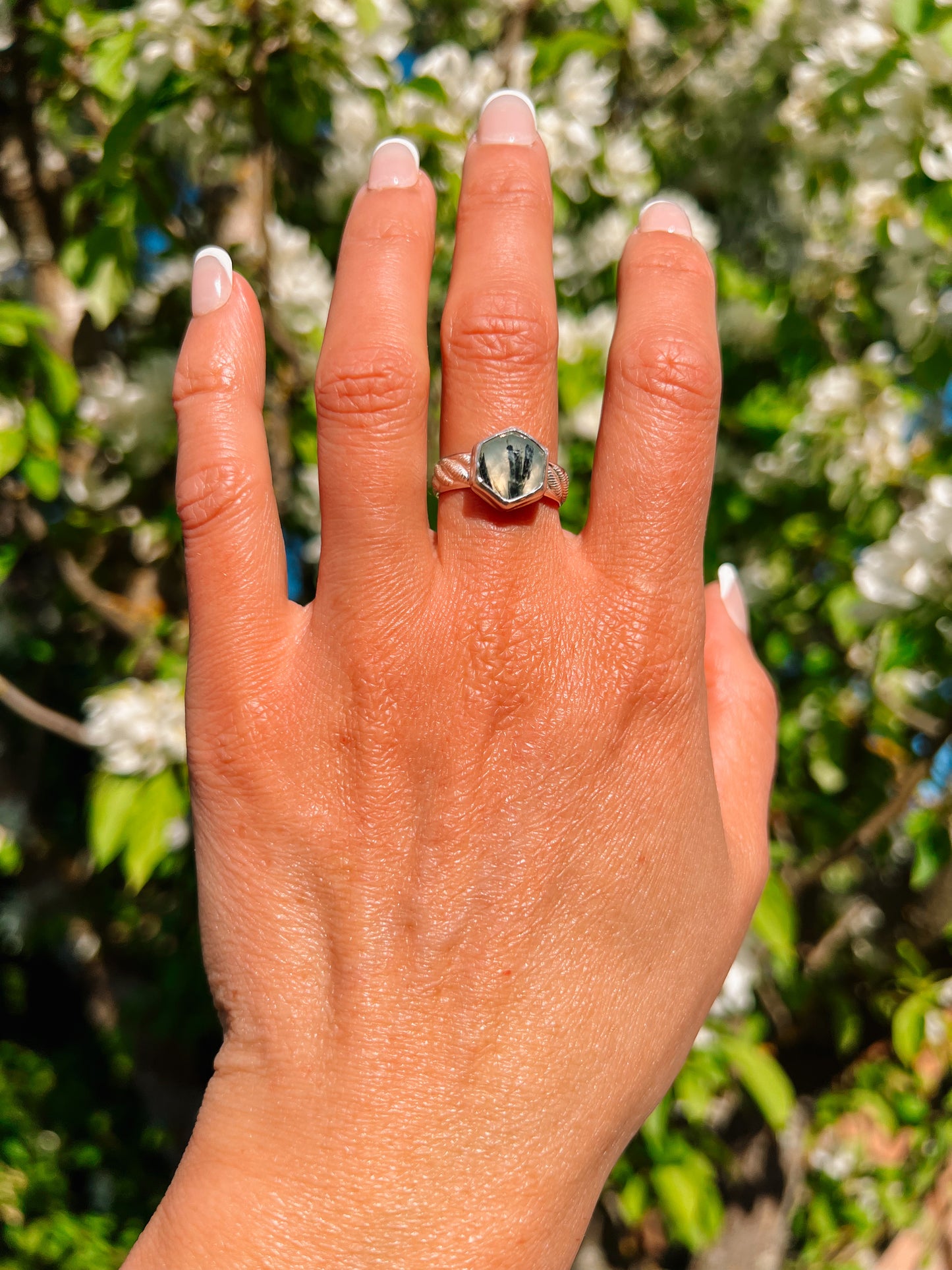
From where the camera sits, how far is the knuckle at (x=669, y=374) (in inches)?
46.9

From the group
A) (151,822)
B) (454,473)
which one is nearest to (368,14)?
(454,473)

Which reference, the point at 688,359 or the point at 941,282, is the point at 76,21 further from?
Answer: the point at 941,282

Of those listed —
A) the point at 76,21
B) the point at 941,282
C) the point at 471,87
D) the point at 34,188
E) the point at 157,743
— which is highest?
the point at 76,21


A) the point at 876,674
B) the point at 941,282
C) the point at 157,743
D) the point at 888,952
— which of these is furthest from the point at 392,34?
the point at 888,952

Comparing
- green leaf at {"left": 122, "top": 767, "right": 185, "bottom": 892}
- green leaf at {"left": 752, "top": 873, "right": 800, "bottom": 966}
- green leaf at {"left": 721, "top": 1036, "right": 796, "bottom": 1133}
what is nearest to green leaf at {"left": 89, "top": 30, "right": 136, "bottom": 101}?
green leaf at {"left": 122, "top": 767, "right": 185, "bottom": 892}

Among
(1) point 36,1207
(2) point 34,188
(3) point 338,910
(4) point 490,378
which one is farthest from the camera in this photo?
(1) point 36,1207

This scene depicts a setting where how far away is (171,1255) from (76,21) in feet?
7.62

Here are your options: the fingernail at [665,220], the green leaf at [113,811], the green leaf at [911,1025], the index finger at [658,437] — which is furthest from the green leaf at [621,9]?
the green leaf at [911,1025]

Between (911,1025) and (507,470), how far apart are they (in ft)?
7.17

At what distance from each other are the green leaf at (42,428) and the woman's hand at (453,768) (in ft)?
2.53

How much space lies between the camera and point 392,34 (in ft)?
5.99

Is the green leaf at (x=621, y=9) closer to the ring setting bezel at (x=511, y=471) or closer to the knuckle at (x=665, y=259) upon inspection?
the knuckle at (x=665, y=259)

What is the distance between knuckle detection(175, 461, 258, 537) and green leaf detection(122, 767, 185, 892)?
829 millimetres

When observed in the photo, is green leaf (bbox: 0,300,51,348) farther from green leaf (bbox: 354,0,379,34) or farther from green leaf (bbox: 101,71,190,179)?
green leaf (bbox: 354,0,379,34)
